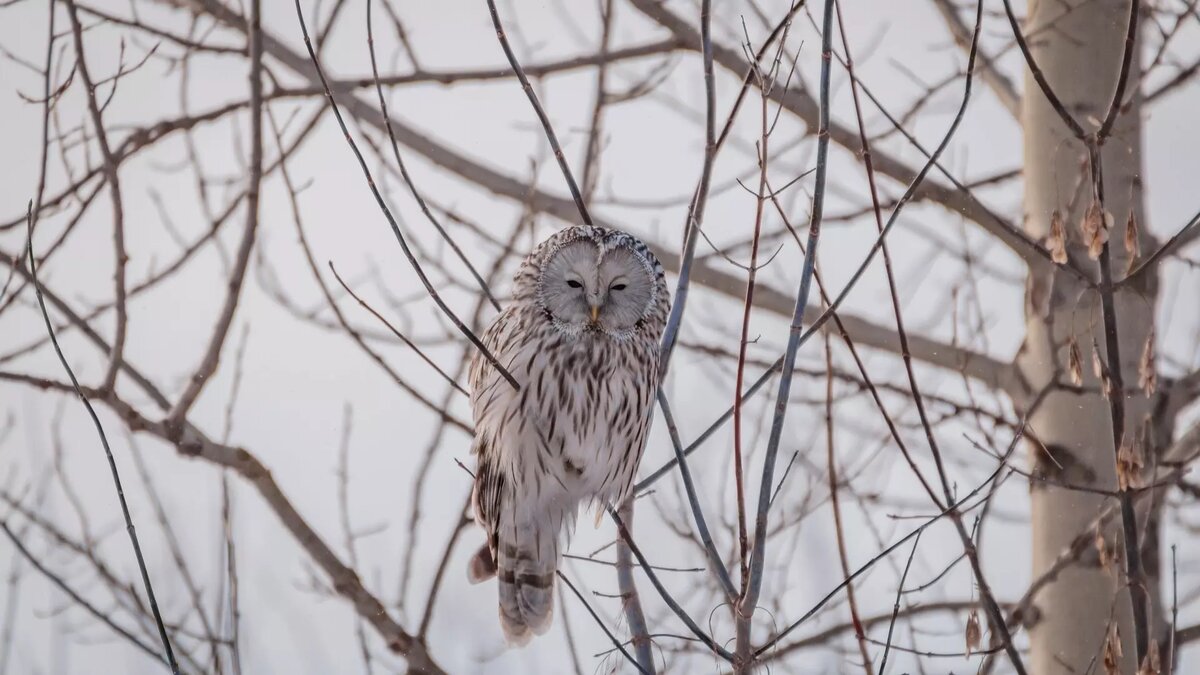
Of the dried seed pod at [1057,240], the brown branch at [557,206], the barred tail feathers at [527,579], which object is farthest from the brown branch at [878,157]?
the dried seed pod at [1057,240]

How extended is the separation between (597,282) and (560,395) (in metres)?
0.33

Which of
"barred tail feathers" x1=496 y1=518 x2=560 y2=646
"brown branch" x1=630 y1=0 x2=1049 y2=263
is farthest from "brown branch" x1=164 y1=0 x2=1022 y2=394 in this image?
"barred tail feathers" x1=496 y1=518 x2=560 y2=646

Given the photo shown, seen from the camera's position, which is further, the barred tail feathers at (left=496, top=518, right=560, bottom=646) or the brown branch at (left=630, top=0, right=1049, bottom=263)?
the brown branch at (left=630, top=0, right=1049, bottom=263)

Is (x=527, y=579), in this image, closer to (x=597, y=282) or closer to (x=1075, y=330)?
(x=597, y=282)

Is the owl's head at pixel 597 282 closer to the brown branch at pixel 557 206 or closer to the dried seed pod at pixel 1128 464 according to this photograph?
the brown branch at pixel 557 206

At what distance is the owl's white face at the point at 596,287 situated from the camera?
3.99m

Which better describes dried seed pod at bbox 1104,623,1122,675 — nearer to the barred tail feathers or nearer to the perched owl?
the perched owl

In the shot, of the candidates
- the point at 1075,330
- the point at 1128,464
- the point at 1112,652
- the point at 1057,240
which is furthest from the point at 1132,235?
the point at 1075,330

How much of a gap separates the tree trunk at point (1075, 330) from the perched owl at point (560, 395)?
1.20m

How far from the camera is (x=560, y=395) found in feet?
12.9

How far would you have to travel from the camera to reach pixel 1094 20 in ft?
15.2

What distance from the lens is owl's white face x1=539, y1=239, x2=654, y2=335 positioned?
399 centimetres

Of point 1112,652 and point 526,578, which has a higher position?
point 526,578

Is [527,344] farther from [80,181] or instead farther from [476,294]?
[80,181]
